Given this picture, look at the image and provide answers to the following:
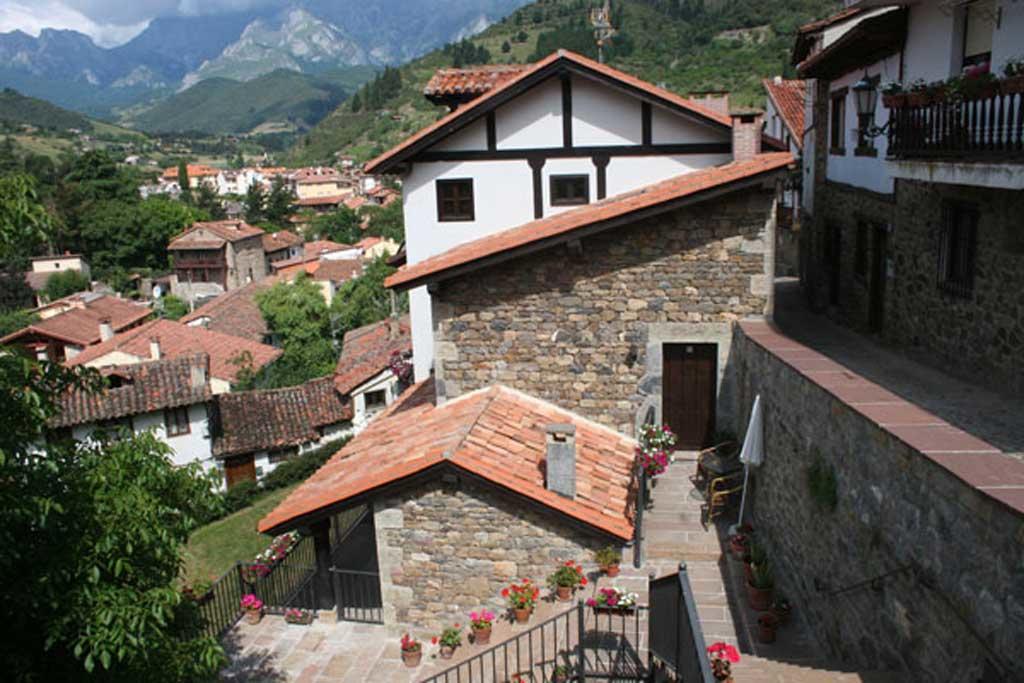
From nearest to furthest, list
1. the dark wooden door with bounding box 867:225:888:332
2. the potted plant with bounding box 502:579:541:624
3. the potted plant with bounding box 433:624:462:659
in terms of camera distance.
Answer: the potted plant with bounding box 502:579:541:624
the potted plant with bounding box 433:624:462:659
the dark wooden door with bounding box 867:225:888:332

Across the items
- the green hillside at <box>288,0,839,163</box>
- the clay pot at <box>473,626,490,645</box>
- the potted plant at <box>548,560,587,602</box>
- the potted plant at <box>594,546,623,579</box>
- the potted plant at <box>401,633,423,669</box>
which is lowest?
the potted plant at <box>401,633,423,669</box>

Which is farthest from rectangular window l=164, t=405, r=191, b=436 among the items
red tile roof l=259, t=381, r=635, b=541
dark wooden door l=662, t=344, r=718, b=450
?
dark wooden door l=662, t=344, r=718, b=450

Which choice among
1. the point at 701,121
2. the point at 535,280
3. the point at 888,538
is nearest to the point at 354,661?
the point at 535,280

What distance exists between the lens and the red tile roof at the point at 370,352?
3300 centimetres

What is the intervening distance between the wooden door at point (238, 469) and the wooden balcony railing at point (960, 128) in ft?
91.9

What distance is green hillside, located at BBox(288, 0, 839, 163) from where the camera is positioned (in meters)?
90.4

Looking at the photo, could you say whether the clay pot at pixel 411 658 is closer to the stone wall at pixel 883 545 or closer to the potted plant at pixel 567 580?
the potted plant at pixel 567 580

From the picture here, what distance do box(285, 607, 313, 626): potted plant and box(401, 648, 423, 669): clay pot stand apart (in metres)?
2.03

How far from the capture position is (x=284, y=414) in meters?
33.7

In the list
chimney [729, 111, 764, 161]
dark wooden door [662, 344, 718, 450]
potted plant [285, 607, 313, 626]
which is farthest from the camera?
chimney [729, 111, 764, 161]

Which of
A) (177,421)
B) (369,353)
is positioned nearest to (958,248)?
(369,353)

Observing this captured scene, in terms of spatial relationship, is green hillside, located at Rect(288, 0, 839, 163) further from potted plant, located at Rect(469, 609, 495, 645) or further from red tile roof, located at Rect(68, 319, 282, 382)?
potted plant, located at Rect(469, 609, 495, 645)

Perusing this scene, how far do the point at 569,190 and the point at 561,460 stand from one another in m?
7.16

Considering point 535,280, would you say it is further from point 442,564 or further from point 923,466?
point 923,466
